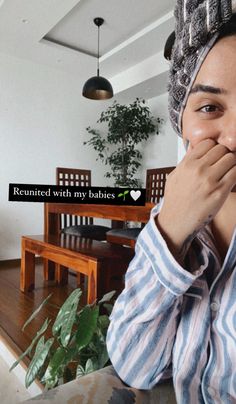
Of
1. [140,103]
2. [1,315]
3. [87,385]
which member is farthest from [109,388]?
[140,103]

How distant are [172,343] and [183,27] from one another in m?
0.51

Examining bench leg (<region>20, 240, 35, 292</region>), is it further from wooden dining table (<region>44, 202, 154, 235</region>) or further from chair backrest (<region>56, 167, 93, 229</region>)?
chair backrest (<region>56, 167, 93, 229</region>)

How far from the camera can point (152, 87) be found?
3.41 m

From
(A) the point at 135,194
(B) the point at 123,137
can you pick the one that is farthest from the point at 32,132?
(A) the point at 135,194

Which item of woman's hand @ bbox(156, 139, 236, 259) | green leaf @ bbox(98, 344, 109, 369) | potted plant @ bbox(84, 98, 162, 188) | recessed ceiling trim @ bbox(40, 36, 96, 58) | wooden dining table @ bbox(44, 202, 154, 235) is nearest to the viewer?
woman's hand @ bbox(156, 139, 236, 259)

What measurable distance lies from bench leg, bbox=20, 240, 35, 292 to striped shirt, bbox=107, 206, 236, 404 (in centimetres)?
Result: 173

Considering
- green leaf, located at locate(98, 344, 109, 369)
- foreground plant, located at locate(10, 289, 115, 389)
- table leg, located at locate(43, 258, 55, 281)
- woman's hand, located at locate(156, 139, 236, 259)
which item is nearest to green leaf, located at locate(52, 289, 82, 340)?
foreground plant, located at locate(10, 289, 115, 389)

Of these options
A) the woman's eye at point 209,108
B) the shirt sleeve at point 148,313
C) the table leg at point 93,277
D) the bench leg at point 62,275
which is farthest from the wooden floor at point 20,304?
the woman's eye at point 209,108

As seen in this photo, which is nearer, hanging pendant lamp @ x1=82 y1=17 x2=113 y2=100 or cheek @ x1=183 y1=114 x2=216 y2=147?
cheek @ x1=183 y1=114 x2=216 y2=147

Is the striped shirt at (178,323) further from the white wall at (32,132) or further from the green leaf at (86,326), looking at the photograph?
the white wall at (32,132)

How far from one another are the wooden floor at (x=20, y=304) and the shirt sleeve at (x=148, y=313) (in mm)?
971

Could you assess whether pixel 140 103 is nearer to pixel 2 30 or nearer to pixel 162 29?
pixel 162 29

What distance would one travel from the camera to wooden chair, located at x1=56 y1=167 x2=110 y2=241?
2318 millimetres

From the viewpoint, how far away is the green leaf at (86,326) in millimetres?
718
